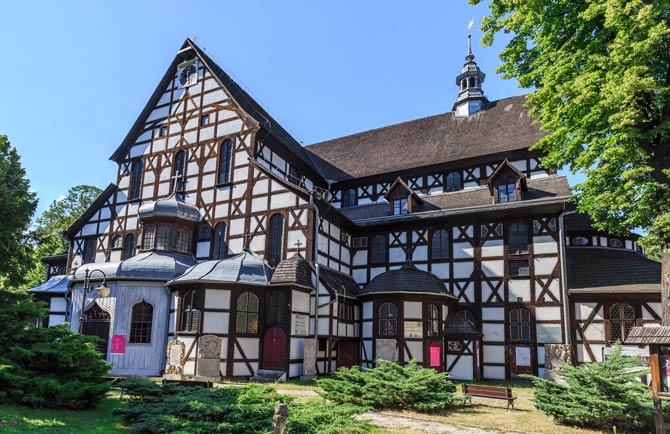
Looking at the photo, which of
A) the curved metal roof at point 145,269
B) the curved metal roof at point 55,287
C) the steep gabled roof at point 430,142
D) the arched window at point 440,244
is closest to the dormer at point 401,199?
the arched window at point 440,244

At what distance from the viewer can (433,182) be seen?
27844 mm

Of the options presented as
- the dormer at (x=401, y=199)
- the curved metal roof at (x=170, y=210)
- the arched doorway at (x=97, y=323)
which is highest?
the dormer at (x=401, y=199)

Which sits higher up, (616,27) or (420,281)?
(616,27)

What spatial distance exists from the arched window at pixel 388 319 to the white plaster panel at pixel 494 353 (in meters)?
4.16

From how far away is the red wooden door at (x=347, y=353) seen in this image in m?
23.2

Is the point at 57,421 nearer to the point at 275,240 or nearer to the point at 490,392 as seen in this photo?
the point at 490,392

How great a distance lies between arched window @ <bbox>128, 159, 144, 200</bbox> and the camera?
27.9m

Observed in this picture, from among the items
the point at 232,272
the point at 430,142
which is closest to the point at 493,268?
the point at 430,142

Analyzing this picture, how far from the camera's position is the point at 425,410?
41.9 ft

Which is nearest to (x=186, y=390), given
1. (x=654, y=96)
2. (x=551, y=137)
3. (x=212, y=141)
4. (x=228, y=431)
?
(x=228, y=431)

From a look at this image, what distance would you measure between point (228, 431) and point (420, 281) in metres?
14.6

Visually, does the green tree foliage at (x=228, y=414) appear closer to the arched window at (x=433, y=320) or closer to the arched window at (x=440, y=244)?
the arched window at (x=433, y=320)

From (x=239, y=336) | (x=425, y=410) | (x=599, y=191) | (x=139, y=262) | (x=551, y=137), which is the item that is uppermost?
(x=551, y=137)

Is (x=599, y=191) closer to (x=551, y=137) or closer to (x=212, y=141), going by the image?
(x=551, y=137)
